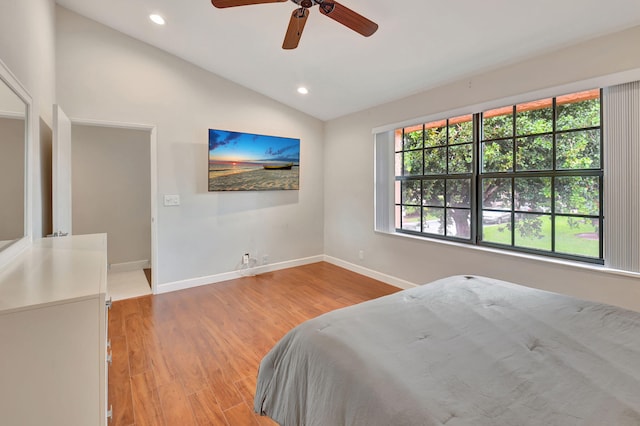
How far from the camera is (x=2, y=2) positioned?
5.23ft

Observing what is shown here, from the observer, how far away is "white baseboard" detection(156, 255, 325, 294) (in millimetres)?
3682

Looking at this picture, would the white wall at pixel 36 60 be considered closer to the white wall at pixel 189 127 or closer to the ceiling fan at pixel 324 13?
the white wall at pixel 189 127

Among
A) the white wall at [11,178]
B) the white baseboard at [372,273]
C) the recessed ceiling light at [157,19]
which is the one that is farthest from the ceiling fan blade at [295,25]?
the white baseboard at [372,273]

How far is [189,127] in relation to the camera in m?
3.75

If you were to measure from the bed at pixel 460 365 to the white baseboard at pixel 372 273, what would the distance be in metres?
2.13

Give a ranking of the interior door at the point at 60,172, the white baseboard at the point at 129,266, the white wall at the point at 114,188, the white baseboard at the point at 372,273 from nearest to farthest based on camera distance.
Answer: the interior door at the point at 60,172
the white baseboard at the point at 372,273
the white wall at the point at 114,188
the white baseboard at the point at 129,266

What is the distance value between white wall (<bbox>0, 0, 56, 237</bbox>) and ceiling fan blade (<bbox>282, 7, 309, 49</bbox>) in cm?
160

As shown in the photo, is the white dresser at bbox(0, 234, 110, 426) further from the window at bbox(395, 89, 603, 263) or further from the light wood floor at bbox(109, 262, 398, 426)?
the window at bbox(395, 89, 603, 263)

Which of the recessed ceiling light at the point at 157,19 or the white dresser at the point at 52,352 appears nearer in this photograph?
the white dresser at the point at 52,352

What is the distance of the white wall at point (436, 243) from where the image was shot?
2.22m

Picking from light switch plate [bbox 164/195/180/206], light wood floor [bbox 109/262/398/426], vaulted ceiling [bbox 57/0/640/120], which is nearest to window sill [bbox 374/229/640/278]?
light wood floor [bbox 109/262/398/426]

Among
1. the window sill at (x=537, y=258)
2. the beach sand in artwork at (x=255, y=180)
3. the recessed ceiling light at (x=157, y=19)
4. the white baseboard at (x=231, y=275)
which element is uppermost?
the recessed ceiling light at (x=157, y=19)

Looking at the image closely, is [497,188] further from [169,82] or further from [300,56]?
[169,82]

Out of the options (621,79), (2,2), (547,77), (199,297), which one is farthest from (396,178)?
(2,2)
